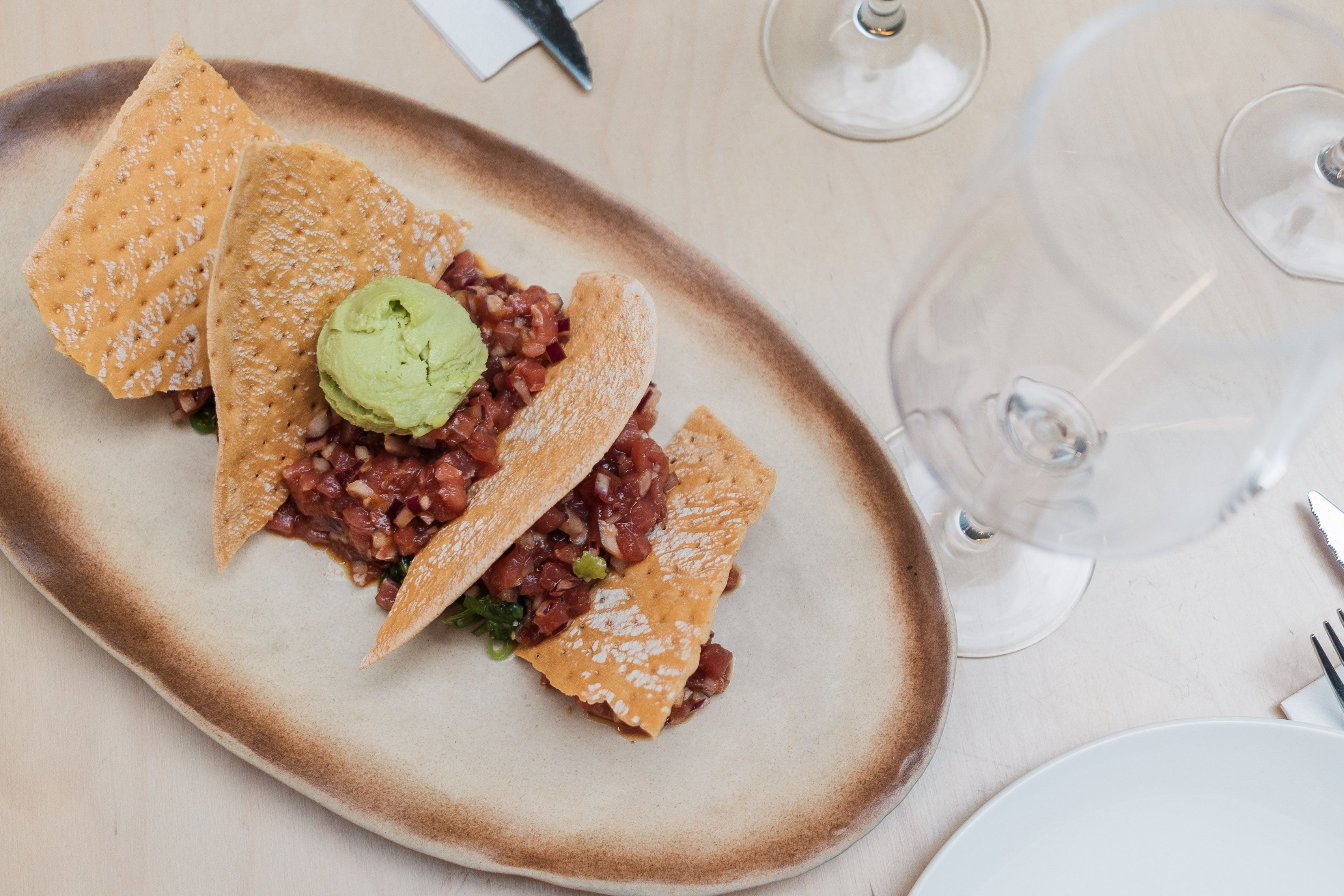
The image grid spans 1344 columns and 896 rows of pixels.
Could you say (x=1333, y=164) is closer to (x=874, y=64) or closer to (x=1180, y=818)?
(x=874, y=64)

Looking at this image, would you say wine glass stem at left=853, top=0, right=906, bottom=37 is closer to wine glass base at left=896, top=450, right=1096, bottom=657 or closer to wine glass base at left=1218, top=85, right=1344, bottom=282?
wine glass base at left=1218, top=85, right=1344, bottom=282

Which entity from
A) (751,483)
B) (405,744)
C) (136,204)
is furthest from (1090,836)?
(136,204)

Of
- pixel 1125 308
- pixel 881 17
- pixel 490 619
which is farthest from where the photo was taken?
pixel 881 17

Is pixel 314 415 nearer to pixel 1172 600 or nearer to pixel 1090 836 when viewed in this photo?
pixel 1090 836

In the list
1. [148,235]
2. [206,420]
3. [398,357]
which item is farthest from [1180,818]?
[148,235]

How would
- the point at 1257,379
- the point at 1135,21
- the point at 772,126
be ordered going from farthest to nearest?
the point at 772,126 → the point at 1135,21 → the point at 1257,379

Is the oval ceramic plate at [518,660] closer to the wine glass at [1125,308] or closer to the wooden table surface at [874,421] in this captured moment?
the wooden table surface at [874,421]
